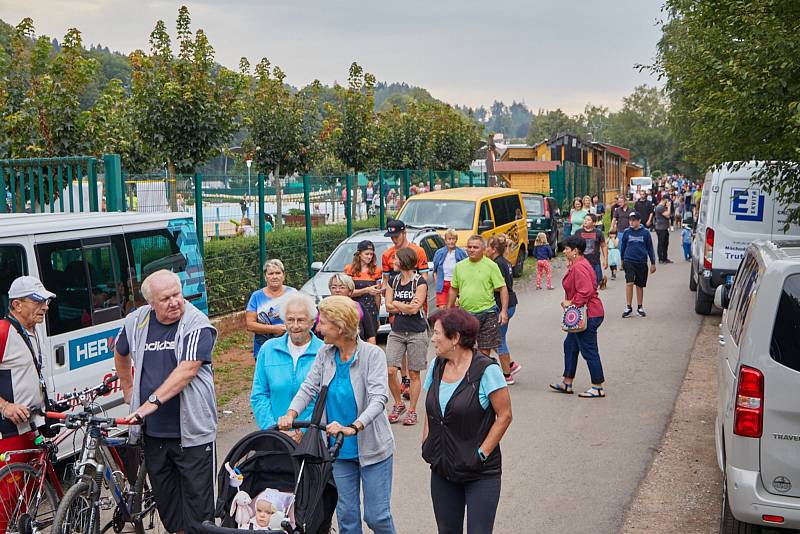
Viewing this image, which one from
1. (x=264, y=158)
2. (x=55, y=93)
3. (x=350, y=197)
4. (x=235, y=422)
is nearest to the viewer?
(x=235, y=422)

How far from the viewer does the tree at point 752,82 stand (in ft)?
31.3

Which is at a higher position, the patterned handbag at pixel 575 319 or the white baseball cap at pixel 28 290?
the white baseball cap at pixel 28 290

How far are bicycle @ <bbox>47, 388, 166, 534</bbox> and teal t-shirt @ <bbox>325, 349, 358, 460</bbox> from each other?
113 cm

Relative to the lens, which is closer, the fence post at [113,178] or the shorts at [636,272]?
the fence post at [113,178]

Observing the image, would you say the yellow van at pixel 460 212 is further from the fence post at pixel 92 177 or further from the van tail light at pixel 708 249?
the fence post at pixel 92 177

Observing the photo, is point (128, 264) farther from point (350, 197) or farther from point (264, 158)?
point (264, 158)

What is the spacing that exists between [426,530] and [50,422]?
8.71ft

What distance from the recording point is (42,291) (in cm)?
596

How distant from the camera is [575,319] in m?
10.2

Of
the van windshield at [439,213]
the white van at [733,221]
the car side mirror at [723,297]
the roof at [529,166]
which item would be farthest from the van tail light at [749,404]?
the roof at [529,166]

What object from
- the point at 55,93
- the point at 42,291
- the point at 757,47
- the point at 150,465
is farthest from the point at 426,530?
the point at 55,93

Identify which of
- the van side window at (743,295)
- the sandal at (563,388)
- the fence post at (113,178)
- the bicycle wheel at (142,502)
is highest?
the fence post at (113,178)

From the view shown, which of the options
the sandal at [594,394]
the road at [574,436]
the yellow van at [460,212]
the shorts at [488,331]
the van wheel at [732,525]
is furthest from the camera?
the yellow van at [460,212]

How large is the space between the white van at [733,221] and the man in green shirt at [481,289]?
210 inches
